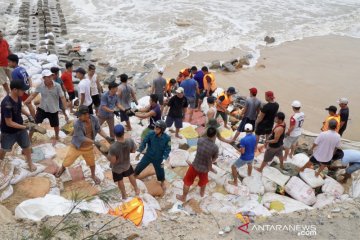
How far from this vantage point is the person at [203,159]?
5449 millimetres

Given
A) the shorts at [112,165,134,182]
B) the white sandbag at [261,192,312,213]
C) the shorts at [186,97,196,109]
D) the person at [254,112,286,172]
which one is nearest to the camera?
the shorts at [112,165,134,182]

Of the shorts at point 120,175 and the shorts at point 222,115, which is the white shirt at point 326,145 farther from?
the shorts at point 120,175

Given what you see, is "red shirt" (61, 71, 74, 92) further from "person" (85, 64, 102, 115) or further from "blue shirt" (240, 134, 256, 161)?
"blue shirt" (240, 134, 256, 161)

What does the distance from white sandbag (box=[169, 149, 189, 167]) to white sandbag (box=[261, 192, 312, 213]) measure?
1599 millimetres

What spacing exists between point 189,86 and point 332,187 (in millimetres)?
3686

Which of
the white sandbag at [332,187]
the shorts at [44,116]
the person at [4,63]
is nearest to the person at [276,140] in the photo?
the white sandbag at [332,187]

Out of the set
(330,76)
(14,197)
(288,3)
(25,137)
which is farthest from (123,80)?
(288,3)

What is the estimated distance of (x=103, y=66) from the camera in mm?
12297

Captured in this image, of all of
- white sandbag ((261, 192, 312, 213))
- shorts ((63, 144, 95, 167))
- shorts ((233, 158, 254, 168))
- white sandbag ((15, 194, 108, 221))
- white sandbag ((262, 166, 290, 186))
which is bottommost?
white sandbag ((261, 192, 312, 213))

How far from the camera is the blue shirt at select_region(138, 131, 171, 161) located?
18.3ft

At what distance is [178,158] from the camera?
269 inches

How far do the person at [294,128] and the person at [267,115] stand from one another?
37cm

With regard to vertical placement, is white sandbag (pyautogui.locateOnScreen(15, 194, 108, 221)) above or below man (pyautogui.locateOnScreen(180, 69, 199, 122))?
below

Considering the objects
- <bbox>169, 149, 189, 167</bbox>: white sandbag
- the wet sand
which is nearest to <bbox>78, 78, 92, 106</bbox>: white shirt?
<bbox>169, 149, 189, 167</bbox>: white sandbag
